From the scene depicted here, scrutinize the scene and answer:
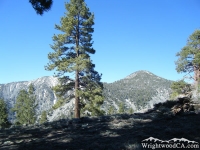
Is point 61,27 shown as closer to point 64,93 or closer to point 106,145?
point 64,93

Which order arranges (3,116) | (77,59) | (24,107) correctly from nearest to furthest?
(77,59)
(3,116)
(24,107)

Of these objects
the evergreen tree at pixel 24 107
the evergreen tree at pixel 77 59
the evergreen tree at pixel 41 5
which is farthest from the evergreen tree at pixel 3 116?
the evergreen tree at pixel 41 5

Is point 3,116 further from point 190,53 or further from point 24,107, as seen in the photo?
point 190,53

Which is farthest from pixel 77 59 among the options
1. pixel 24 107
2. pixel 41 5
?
pixel 24 107

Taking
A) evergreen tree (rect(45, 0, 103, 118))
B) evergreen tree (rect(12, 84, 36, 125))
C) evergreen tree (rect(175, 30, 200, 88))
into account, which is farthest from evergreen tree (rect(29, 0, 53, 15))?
evergreen tree (rect(12, 84, 36, 125))

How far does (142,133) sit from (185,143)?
1.88 m

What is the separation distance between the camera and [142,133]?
8.27 meters

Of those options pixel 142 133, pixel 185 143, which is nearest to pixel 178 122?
pixel 142 133

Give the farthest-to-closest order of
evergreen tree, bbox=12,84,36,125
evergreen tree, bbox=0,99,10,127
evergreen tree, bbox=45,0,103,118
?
evergreen tree, bbox=12,84,36,125, evergreen tree, bbox=0,99,10,127, evergreen tree, bbox=45,0,103,118

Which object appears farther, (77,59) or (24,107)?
(24,107)

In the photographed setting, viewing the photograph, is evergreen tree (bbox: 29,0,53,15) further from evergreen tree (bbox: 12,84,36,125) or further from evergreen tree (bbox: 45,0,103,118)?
evergreen tree (bbox: 12,84,36,125)

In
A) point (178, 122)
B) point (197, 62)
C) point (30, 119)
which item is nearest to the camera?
point (178, 122)

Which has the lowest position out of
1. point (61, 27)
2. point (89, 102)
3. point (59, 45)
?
point (89, 102)

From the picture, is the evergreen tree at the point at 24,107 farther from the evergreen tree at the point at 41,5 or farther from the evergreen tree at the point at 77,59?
the evergreen tree at the point at 41,5
